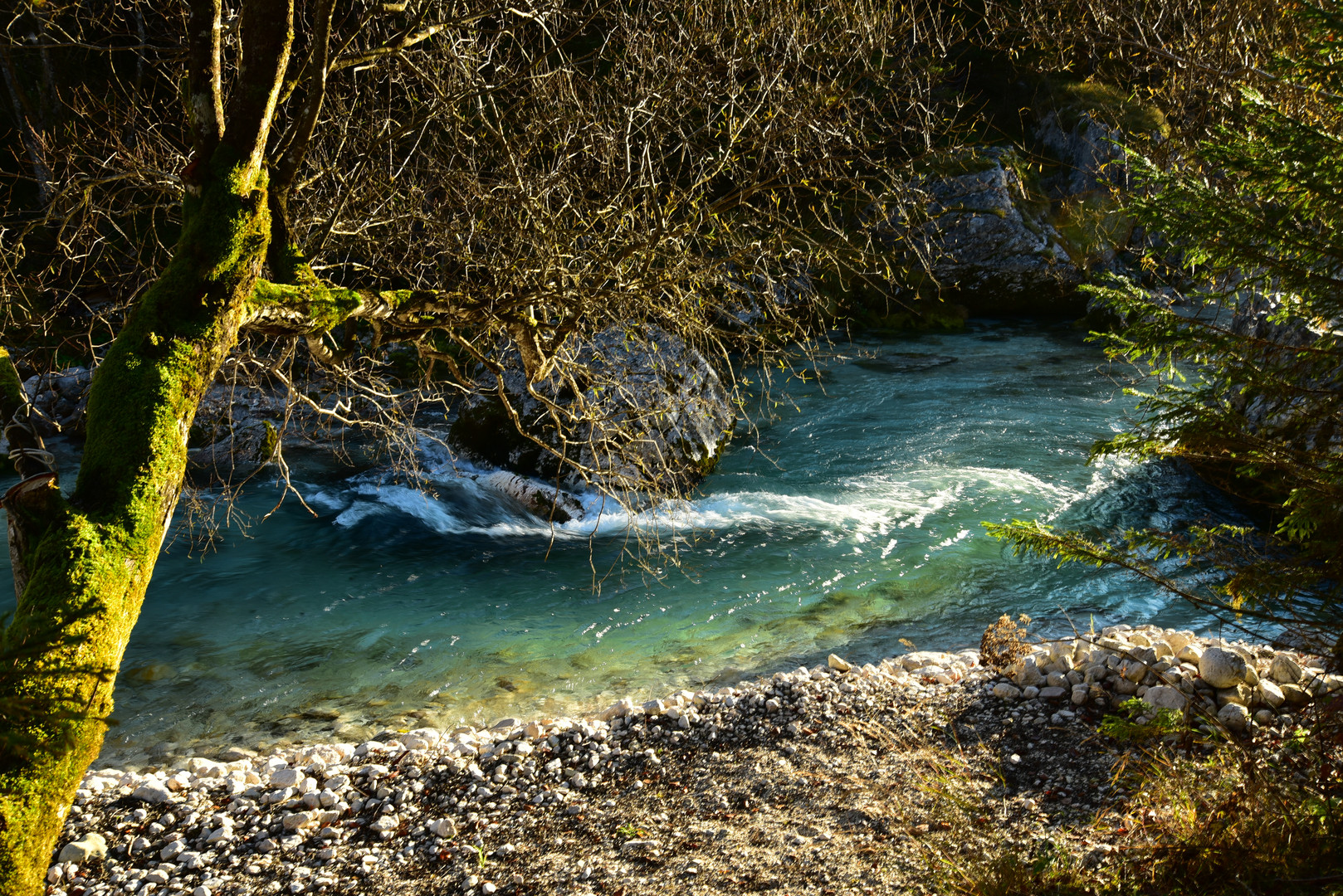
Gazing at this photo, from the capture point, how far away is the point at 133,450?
125 inches

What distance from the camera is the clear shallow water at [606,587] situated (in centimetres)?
650

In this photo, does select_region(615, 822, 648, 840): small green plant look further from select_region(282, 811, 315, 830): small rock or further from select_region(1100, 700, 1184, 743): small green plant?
select_region(1100, 700, 1184, 743): small green plant

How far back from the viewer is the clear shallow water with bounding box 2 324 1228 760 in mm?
6496

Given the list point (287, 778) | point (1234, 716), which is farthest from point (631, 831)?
point (1234, 716)

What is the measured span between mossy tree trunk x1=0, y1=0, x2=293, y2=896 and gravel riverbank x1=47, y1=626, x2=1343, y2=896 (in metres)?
1.47

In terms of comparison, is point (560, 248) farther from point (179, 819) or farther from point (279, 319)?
point (179, 819)

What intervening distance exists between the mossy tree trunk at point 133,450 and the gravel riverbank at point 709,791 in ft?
4.83

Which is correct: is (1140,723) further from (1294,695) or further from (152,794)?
(152,794)

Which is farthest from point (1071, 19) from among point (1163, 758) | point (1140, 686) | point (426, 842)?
point (426, 842)

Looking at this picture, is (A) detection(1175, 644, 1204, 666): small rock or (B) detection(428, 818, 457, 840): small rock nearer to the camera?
(B) detection(428, 818, 457, 840): small rock

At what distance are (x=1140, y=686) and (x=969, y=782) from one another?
5.46 feet

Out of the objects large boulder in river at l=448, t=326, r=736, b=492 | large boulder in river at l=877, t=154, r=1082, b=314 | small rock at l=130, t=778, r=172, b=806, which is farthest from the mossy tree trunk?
large boulder in river at l=877, t=154, r=1082, b=314

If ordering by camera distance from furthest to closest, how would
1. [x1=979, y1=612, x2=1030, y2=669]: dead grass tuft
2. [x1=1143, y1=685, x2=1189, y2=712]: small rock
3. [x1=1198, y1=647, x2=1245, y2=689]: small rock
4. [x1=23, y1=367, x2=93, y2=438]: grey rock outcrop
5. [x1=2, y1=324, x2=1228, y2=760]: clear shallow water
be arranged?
[x1=23, y1=367, x2=93, y2=438]: grey rock outcrop → [x1=2, y1=324, x2=1228, y2=760]: clear shallow water → [x1=979, y1=612, x2=1030, y2=669]: dead grass tuft → [x1=1198, y1=647, x2=1245, y2=689]: small rock → [x1=1143, y1=685, x2=1189, y2=712]: small rock

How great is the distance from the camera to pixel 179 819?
14.0ft
